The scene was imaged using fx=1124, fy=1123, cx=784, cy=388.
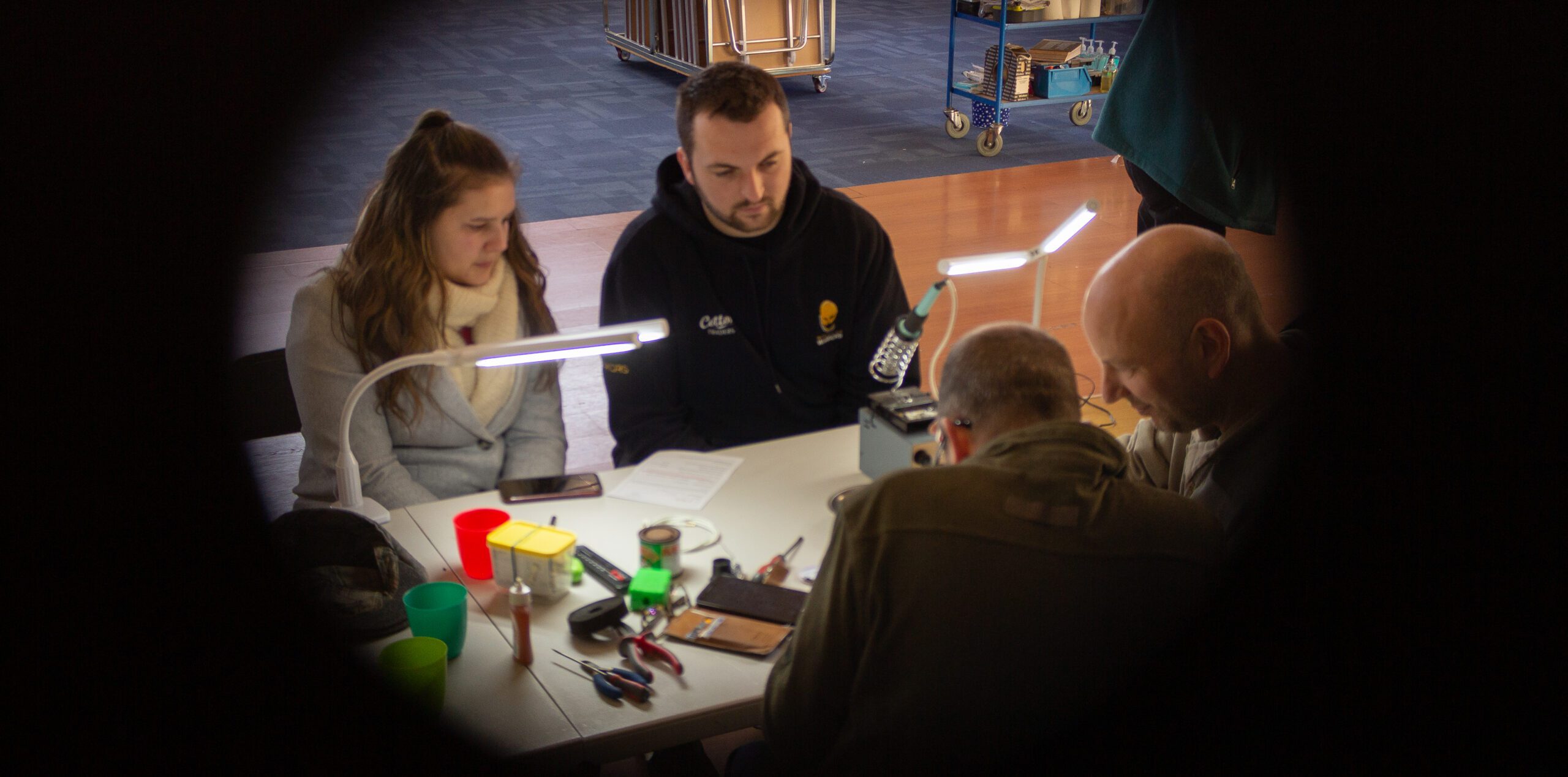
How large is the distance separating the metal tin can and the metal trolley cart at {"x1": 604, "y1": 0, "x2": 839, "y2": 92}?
22.9 feet

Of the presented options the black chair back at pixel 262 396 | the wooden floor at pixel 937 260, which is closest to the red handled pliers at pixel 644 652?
the black chair back at pixel 262 396

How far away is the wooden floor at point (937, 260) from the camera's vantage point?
4.03 metres

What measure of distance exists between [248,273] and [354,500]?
3794mm

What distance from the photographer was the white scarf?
2455 mm

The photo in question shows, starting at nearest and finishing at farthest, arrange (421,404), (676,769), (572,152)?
(676,769), (421,404), (572,152)

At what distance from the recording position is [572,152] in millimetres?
7375

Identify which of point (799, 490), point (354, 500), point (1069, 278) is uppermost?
point (354, 500)

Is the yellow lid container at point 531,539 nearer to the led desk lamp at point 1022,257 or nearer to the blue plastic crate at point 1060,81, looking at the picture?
the led desk lamp at point 1022,257

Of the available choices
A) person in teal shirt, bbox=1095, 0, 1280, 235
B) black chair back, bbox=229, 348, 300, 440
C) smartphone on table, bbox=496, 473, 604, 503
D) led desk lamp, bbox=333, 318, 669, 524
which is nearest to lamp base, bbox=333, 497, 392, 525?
led desk lamp, bbox=333, 318, 669, 524

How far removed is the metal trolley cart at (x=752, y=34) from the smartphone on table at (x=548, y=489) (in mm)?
6681

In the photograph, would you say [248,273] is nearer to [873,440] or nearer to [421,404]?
[421,404]

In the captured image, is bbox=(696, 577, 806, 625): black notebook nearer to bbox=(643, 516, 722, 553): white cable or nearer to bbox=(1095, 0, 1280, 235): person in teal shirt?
bbox=(643, 516, 722, 553): white cable

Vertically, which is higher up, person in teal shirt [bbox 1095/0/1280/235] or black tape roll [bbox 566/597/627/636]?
person in teal shirt [bbox 1095/0/1280/235]

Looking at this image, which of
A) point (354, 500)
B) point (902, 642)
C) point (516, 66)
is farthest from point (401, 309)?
point (516, 66)
